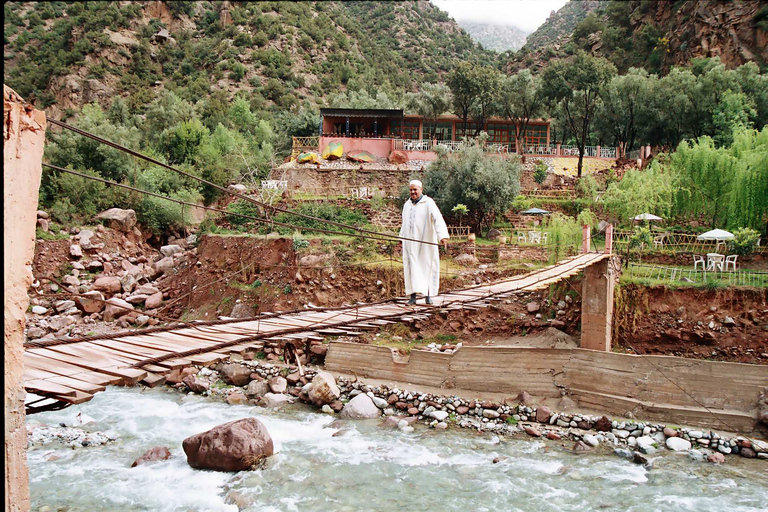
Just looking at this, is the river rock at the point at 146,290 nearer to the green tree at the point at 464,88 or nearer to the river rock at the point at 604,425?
the river rock at the point at 604,425

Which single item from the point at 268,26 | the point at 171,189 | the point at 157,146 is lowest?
the point at 171,189

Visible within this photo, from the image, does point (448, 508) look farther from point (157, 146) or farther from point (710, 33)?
point (710, 33)

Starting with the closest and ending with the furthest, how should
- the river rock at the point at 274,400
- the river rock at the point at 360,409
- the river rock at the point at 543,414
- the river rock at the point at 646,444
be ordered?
1. the river rock at the point at 646,444
2. the river rock at the point at 543,414
3. the river rock at the point at 360,409
4. the river rock at the point at 274,400

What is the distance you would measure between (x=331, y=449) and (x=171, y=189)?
46.0 feet

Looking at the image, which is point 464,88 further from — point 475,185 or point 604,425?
point 604,425

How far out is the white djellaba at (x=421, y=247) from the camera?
5852 millimetres

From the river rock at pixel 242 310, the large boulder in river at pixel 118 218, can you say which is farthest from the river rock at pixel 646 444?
the large boulder in river at pixel 118 218

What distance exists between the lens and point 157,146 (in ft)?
73.1

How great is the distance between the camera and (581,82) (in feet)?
66.8

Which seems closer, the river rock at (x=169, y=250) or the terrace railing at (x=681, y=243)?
the terrace railing at (x=681, y=243)

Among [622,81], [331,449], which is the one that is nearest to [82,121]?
[331,449]

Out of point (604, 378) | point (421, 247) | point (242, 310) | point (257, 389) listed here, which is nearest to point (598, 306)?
point (604, 378)

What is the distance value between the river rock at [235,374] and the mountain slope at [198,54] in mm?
25850

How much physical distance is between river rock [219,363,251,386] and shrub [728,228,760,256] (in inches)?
446
